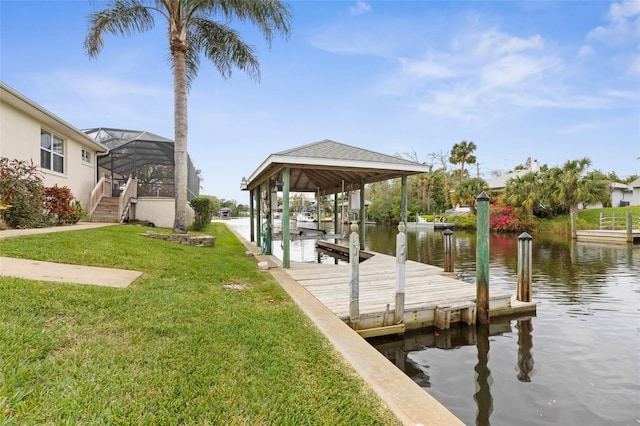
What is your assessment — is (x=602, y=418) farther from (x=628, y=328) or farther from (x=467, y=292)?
(x=628, y=328)

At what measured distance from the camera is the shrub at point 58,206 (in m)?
11.1

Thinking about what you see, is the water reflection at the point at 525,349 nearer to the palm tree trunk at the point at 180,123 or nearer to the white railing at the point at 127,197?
the palm tree trunk at the point at 180,123

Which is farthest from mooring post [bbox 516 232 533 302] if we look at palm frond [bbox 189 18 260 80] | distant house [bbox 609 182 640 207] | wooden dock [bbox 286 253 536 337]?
distant house [bbox 609 182 640 207]

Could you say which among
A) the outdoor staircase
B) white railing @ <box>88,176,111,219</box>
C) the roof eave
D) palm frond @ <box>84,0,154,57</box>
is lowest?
the outdoor staircase

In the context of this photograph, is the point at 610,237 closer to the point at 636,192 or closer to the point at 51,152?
the point at 636,192

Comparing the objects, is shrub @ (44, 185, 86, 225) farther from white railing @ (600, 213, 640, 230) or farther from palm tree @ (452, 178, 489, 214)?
palm tree @ (452, 178, 489, 214)

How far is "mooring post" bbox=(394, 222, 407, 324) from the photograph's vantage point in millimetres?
4844

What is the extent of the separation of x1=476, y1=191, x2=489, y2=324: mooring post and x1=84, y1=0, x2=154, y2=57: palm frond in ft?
46.1

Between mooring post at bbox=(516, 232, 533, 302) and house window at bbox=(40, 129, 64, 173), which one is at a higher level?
house window at bbox=(40, 129, 64, 173)

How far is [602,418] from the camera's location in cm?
335

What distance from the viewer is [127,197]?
1622 centimetres

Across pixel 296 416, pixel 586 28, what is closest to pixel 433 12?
pixel 586 28

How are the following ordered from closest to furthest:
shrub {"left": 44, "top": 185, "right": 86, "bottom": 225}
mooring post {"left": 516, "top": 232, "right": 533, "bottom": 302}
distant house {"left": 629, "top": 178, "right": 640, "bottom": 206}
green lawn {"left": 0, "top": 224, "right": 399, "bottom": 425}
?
green lawn {"left": 0, "top": 224, "right": 399, "bottom": 425} → mooring post {"left": 516, "top": 232, "right": 533, "bottom": 302} → shrub {"left": 44, "top": 185, "right": 86, "bottom": 225} → distant house {"left": 629, "top": 178, "right": 640, "bottom": 206}

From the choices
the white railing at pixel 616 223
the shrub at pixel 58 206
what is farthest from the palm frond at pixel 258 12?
the white railing at pixel 616 223
